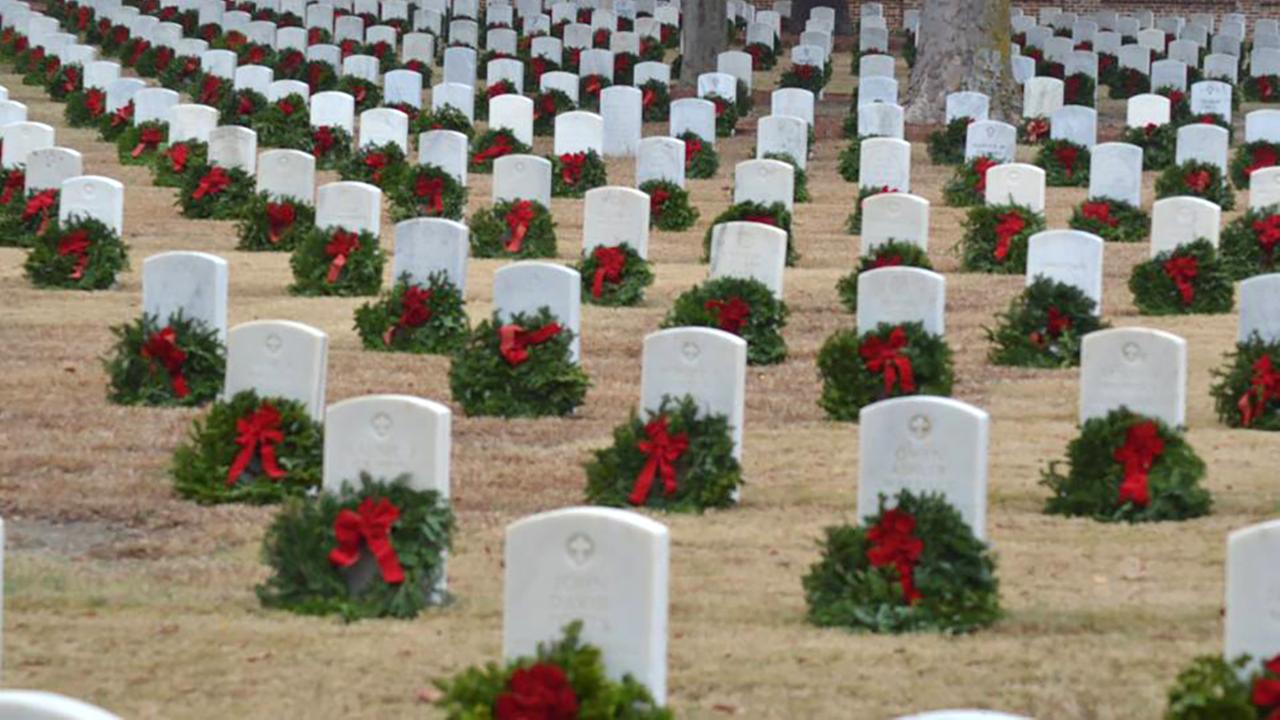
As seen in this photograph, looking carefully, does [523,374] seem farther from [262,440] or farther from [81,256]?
[81,256]

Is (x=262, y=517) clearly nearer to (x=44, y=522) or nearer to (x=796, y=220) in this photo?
(x=44, y=522)

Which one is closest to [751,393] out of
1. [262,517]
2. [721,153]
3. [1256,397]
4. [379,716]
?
[1256,397]

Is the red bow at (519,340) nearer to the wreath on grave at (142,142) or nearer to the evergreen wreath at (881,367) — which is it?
the evergreen wreath at (881,367)

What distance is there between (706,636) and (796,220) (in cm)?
1213

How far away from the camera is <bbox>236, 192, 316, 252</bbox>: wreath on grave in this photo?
62.9 feet

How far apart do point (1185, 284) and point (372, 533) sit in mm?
8440

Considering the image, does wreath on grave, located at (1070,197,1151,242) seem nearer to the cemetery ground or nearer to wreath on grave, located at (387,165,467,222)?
the cemetery ground

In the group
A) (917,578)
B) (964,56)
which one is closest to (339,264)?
(917,578)

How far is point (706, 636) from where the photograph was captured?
923cm

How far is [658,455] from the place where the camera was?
11125 mm

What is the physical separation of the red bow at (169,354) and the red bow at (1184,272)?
251 inches

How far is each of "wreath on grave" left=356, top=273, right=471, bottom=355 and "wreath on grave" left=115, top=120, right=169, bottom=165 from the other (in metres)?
9.06

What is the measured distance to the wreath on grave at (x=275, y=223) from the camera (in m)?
19.2

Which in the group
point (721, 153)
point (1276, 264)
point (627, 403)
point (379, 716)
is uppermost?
point (721, 153)
